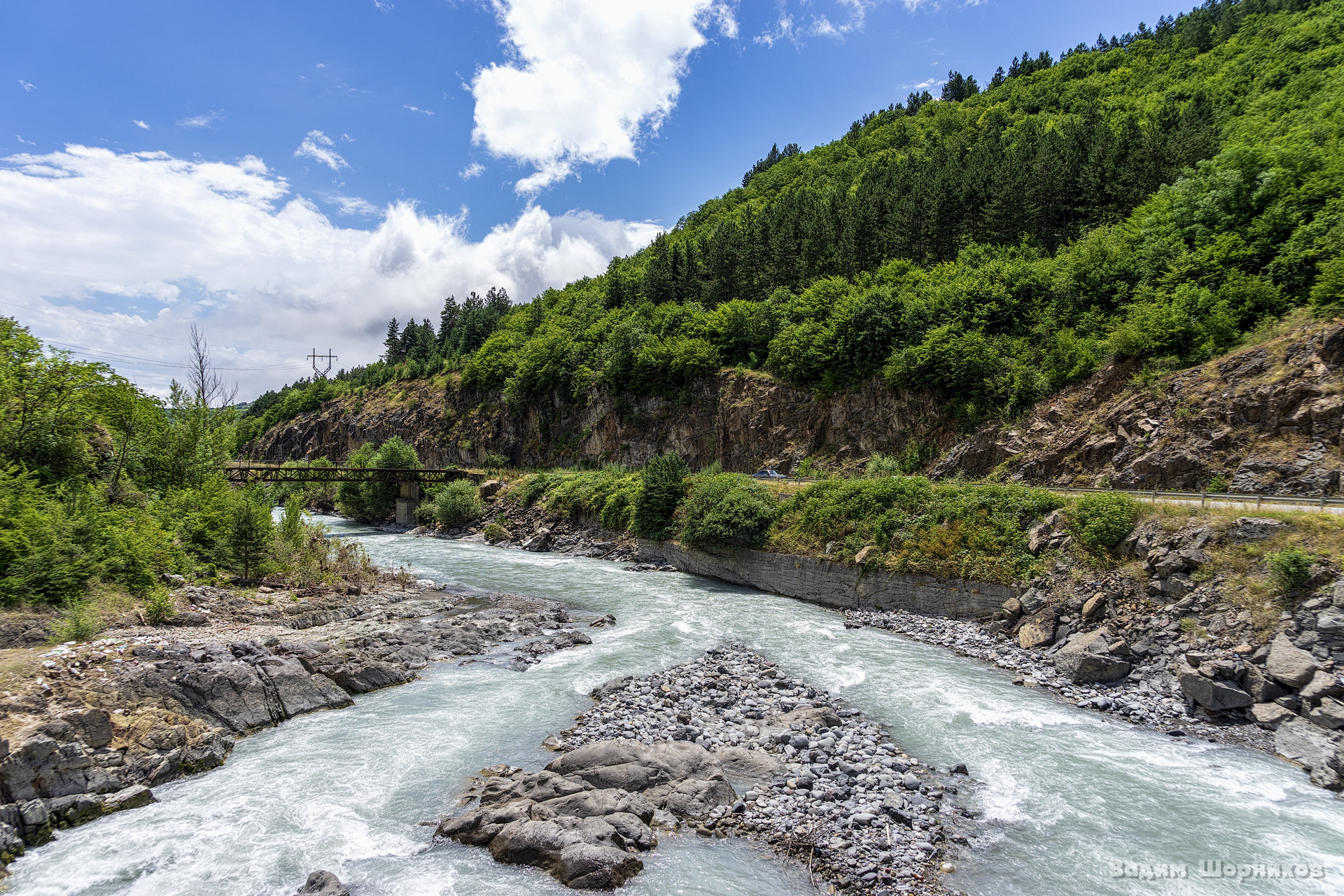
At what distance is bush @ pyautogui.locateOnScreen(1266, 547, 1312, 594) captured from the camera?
49.8ft

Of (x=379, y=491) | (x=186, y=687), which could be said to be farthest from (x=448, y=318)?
(x=186, y=687)

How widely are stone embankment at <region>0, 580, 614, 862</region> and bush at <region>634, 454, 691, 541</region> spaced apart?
17.0m

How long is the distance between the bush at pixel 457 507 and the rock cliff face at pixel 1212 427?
45.8 metres

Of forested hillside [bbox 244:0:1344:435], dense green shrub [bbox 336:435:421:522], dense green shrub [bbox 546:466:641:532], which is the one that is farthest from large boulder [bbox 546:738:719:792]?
dense green shrub [bbox 336:435:421:522]

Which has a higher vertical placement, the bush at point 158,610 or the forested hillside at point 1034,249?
the forested hillside at point 1034,249

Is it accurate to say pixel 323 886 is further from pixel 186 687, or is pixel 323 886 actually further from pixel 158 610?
pixel 158 610

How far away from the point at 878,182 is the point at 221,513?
65170 mm

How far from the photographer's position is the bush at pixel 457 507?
2308 inches

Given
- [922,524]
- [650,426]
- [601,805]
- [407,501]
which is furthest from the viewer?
[407,501]

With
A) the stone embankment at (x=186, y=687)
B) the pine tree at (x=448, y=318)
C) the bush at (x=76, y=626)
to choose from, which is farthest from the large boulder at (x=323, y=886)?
the pine tree at (x=448, y=318)

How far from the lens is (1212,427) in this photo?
2484 centimetres

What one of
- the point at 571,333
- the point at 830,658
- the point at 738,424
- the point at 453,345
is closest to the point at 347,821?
the point at 830,658

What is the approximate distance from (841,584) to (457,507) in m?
42.1

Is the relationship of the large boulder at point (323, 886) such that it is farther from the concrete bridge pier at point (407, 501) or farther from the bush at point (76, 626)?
the concrete bridge pier at point (407, 501)
